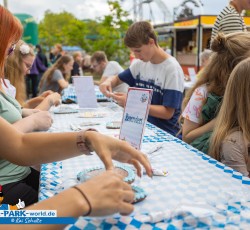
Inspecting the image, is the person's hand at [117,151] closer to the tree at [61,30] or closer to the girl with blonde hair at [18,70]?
the girl with blonde hair at [18,70]

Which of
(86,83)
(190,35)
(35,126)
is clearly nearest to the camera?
(35,126)

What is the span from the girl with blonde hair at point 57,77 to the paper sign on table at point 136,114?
388 centimetres

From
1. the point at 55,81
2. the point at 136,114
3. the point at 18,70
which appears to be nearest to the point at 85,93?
the point at 18,70

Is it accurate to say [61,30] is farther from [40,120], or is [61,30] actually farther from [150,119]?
[40,120]

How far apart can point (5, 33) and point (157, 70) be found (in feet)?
4.88

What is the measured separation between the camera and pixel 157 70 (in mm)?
2674

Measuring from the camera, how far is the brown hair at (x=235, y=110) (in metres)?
1.56

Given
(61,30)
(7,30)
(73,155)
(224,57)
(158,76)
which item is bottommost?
(73,155)

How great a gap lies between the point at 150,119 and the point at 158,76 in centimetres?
42

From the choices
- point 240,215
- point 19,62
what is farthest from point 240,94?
point 19,62

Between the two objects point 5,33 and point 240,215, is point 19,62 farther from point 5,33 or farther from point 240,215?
point 240,215

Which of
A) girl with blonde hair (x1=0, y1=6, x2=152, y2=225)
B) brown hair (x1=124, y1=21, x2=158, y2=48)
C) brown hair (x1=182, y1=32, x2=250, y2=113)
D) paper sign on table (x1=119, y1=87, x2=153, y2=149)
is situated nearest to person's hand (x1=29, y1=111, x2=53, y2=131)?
girl with blonde hair (x1=0, y1=6, x2=152, y2=225)

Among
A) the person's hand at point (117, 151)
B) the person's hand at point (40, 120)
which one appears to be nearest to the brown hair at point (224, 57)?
the person's hand at point (40, 120)

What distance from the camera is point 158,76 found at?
2641 mm
